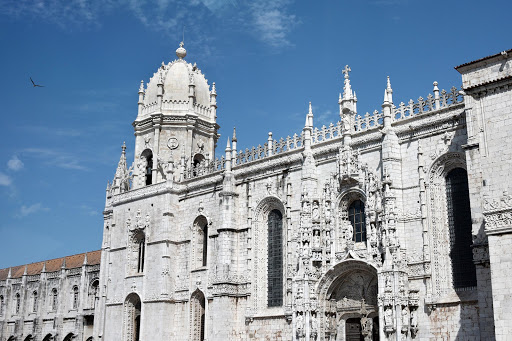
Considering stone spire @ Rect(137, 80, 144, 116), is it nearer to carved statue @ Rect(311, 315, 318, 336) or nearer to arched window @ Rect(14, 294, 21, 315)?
carved statue @ Rect(311, 315, 318, 336)

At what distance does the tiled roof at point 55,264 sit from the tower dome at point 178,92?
15554mm

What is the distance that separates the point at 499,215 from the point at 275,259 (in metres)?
14.6

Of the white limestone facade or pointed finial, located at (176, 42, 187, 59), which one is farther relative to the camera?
pointed finial, located at (176, 42, 187, 59)

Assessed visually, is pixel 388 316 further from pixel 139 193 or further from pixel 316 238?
pixel 139 193

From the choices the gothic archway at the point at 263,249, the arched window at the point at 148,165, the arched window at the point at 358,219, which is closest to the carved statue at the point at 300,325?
the gothic archway at the point at 263,249

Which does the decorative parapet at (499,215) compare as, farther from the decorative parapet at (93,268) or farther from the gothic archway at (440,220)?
the decorative parapet at (93,268)

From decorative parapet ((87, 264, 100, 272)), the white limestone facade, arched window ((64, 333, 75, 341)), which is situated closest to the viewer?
the white limestone facade

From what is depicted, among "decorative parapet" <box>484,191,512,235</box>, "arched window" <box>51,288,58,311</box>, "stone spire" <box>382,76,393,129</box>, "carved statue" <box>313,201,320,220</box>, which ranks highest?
"stone spire" <box>382,76,393,129</box>

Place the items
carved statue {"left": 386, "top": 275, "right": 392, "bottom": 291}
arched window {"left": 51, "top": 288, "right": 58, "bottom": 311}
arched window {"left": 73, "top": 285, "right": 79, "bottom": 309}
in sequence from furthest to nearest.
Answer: arched window {"left": 51, "top": 288, "right": 58, "bottom": 311}, arched window {"left": 73, "top": 285, "right": 79, "bottom": 309}, carved statue {"left": 386, "top": 275, "right": 392, "bottom": 291}

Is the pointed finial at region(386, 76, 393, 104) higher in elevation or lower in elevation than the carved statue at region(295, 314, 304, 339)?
higher

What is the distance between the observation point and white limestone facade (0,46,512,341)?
23.5 m

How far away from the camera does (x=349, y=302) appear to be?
96.4ft

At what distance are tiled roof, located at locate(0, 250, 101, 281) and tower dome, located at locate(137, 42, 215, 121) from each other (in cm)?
1555

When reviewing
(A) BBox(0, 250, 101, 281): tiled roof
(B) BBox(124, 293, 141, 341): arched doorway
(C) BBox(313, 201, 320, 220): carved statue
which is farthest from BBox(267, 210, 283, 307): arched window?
(A) BBox(0, 250, 101, 281): tiled roof
